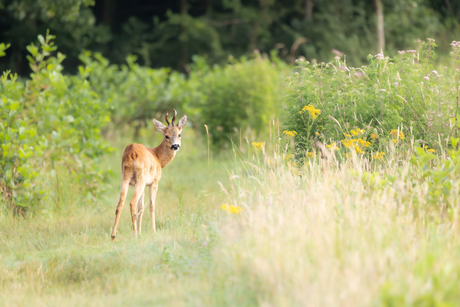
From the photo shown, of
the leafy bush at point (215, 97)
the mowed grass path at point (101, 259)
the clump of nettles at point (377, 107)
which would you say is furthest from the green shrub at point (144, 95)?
the clump of nettles at point (377, 107)

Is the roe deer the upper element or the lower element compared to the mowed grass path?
upper

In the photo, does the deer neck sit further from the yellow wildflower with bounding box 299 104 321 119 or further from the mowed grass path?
the yellow wildflower with bounding box 299 104 321 119

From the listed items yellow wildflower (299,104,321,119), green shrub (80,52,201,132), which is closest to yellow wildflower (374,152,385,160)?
yellow wildflower (299,104,321,119)

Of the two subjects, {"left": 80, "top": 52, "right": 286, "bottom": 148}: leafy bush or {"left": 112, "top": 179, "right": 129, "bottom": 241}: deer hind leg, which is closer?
{"left": 112, "top": 179, "right": 129, "bottom": 241}: deer hind leg

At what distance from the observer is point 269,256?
422 centimetres

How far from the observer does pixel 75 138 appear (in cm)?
927

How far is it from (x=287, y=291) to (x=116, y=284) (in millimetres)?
1855

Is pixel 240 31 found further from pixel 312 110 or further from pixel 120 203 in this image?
pixel 120 203

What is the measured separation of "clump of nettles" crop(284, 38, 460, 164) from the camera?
716cm

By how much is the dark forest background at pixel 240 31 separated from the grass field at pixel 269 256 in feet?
61.1

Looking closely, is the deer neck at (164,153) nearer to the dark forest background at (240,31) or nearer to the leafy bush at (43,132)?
the leafy bush at (43,132)

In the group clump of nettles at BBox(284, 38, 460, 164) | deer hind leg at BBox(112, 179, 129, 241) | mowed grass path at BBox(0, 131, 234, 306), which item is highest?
clump of nettles at BBox(284, 38, 460, 164)

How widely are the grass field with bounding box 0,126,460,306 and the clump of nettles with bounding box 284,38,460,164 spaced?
40.2 inches

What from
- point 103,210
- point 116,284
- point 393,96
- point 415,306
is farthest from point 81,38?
point 415,306
